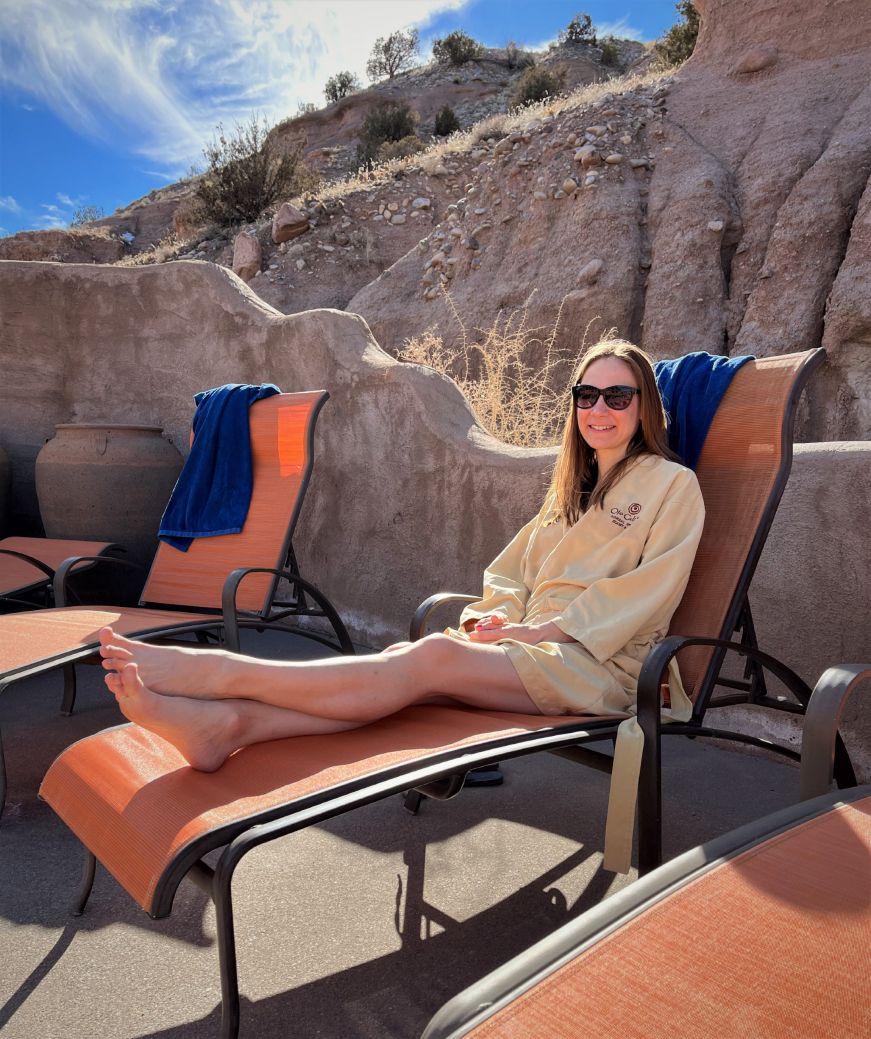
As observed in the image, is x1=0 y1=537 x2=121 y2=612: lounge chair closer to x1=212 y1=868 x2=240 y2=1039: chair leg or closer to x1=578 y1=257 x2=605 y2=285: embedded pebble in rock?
x1=212 y1=868 x2=240 y2=1039: chair leg

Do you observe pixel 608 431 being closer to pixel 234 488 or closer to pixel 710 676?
pixel 710 676

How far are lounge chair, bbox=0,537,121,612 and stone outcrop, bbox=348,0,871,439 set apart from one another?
249 inches

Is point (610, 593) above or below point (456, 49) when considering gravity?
below

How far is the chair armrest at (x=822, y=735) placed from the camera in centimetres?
157

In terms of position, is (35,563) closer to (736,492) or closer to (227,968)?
(227,968)

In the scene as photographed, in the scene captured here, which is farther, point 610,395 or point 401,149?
point 401,149

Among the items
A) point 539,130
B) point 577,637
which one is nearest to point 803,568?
point 577,637

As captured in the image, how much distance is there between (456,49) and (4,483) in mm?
29158

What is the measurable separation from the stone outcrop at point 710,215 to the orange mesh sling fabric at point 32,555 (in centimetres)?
630

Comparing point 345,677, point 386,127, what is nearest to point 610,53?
point 386,127

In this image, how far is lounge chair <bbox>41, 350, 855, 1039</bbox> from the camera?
4.46 ft

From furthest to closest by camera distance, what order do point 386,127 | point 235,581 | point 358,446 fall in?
point 386,127, point 358,446, point 235,581

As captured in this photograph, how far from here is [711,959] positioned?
3.12ft

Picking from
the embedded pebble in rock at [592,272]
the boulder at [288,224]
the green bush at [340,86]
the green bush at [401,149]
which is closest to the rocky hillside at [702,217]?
the embedded pebble in rock at [592,272]
